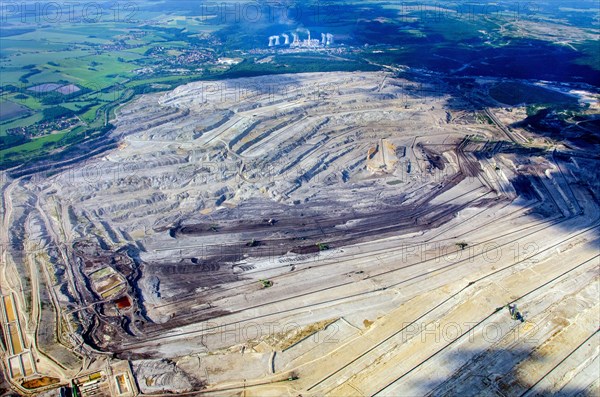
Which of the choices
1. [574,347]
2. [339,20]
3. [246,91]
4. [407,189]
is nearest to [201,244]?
[407,189]

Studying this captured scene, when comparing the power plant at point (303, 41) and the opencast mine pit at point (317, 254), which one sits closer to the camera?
the opencast mine pit at point (317, 254)

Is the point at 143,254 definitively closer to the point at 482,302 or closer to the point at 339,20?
the point at 482,302

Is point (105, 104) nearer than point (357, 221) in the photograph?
No

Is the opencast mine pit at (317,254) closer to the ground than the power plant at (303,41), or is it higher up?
closer to the ground

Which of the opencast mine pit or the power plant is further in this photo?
the power plant

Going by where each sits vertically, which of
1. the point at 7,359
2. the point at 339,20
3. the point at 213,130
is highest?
the point at 339,20

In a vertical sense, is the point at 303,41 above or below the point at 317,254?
above

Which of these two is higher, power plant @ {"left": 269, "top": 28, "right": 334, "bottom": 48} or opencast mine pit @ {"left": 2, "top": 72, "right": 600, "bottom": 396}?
power plant @ {"left": 269, "top": 28, "right": 334, "bottom": 48}

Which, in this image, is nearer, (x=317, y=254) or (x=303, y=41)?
(x=317, y=254)
